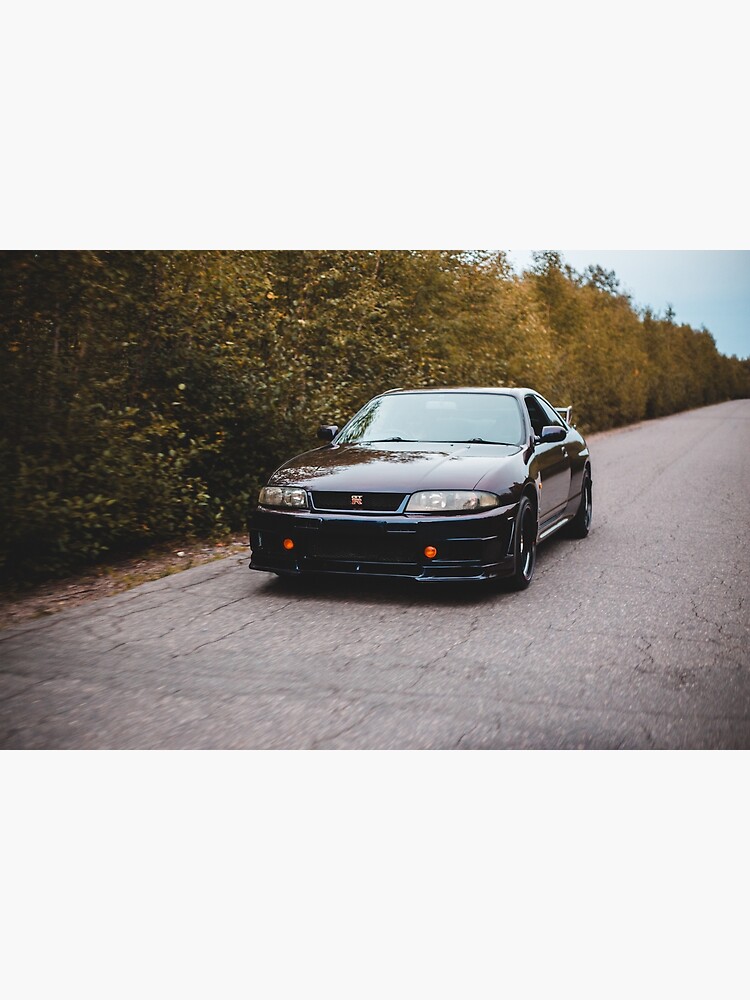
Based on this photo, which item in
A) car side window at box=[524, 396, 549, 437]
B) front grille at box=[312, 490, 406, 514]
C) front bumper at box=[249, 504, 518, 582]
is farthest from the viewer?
car side window at box=[524, 396, 549, 437]

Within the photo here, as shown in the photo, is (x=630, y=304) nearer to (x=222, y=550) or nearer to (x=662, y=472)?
(x=662, y=472)

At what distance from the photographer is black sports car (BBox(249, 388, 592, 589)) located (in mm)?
5391

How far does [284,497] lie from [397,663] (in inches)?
71.6

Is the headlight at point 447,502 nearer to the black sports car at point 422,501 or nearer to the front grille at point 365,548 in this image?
the black sports car at point 422,501

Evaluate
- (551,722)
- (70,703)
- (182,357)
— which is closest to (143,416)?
(182,357)

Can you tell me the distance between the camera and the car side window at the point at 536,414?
715 cm

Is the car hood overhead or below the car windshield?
below

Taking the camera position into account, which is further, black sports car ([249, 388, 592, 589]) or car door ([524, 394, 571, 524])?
car door ([524, 394, 571, 524])

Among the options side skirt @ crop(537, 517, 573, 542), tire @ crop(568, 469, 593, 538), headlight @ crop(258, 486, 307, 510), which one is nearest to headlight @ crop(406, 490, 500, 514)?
headlight @ crop(258, 486, 307, 510)

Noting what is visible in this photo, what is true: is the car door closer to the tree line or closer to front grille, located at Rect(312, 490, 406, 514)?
front grille, located at Rect(312, 490, 406, 514)

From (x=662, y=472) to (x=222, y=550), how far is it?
916cm

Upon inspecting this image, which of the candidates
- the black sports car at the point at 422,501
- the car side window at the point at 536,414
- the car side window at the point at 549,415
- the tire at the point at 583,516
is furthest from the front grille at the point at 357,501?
the tire at the point at 583,516

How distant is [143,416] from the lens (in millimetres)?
7652

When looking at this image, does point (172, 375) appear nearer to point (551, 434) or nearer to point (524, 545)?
point (551, 434)
